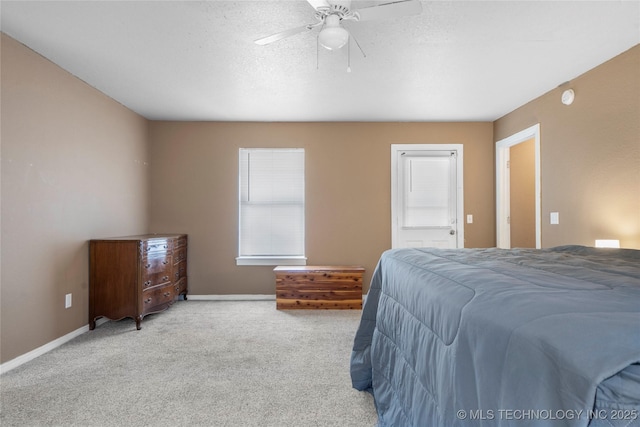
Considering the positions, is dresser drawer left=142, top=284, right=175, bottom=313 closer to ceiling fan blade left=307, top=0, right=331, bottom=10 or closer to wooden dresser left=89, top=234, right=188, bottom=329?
wooden dresser left=89, top=234, right=188, bottom=329

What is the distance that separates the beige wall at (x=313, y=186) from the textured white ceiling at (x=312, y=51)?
2.18 ft

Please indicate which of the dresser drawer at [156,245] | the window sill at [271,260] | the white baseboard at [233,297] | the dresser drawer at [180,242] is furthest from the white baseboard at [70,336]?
the dresser drawer at [156,245]

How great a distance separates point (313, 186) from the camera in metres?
4.42

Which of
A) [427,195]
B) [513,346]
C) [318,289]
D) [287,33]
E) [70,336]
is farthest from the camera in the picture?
[427,195]

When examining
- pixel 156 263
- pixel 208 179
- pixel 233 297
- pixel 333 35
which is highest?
pixel 333 35

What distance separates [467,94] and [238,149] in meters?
3.02

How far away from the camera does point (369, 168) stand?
4.44m

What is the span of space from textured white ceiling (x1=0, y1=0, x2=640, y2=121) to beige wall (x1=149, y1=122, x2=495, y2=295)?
665 mm

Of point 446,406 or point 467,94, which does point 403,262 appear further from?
point 467,94

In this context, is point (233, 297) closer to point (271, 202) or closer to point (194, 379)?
point (271, 202)

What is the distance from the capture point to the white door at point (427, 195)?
445 centimetres

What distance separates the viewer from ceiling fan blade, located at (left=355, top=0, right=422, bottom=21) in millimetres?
1640

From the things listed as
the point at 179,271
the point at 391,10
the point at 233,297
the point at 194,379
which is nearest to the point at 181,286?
the point at 179,271

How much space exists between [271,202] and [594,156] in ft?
11.8
